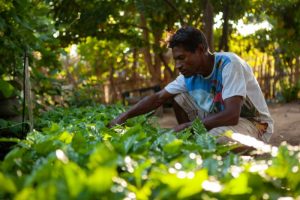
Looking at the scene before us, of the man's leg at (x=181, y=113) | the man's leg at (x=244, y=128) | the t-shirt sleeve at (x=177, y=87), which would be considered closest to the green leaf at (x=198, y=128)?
the man's leg at (x=244, y=128)

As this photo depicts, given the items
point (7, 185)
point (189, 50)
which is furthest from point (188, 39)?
point (7, 185)

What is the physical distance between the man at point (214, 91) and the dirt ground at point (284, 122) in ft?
9.27

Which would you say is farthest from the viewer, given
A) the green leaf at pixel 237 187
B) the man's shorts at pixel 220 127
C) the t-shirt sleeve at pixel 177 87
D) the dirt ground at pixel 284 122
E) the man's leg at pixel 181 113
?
the dirt ground at pixel 284 122

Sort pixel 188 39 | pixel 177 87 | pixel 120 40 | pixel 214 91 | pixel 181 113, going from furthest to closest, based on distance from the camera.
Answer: pixel 120 40, pixel 181 113, pixel 177 87, pixel 214 91, pixel 188 39

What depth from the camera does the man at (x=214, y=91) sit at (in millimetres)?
3170

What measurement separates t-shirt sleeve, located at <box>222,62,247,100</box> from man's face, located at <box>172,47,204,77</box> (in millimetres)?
210

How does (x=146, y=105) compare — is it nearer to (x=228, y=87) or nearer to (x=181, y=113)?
(x=181, y=113)

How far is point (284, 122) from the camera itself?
27.7ft

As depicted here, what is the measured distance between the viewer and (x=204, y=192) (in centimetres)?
130

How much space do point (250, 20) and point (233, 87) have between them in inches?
398

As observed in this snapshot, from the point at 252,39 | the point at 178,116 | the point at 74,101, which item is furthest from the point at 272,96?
the point at 178,116

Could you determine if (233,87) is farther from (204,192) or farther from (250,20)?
(250,20)

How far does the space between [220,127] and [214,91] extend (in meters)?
0.49

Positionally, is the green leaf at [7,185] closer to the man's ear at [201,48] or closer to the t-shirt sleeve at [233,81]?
the t-shirt sleeve at [233,81]
